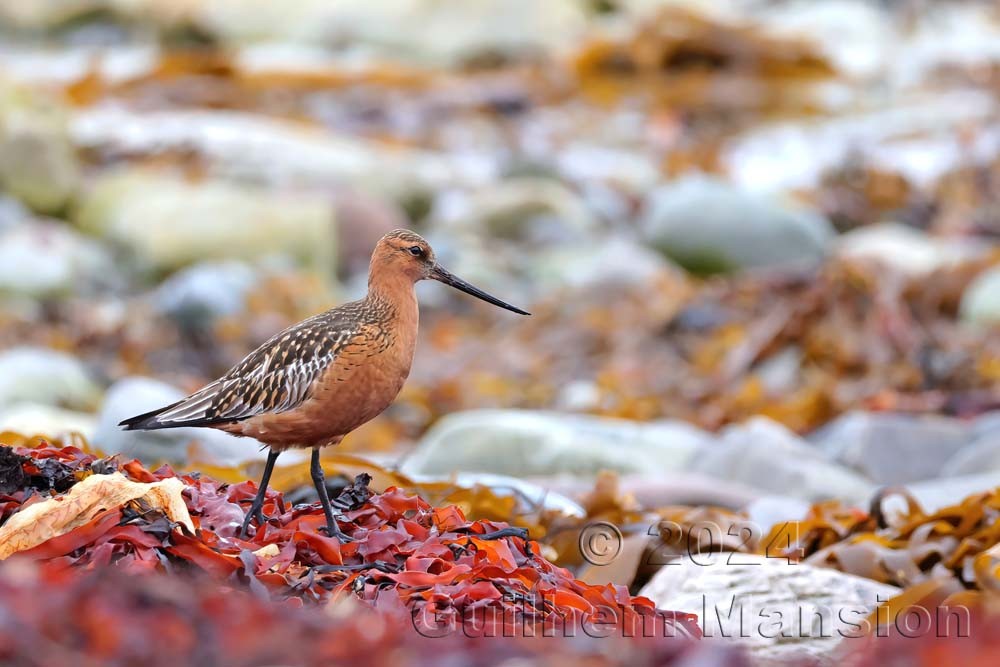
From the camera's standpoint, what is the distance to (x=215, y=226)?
1102cm

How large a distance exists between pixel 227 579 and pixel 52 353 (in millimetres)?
5698

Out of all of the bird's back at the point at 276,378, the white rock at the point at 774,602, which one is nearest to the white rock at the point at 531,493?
the white rock at the point at 774,602

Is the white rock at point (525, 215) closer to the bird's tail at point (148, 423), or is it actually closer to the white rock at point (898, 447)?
the white rock at point (898, 447)

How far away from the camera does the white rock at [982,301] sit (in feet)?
26.5

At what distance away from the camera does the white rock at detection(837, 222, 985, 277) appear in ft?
33.2

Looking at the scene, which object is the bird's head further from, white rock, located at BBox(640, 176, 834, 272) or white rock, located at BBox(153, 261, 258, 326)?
white rock, located at BBox(640, 176, 834, 272)

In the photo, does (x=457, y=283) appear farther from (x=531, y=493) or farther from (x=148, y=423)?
(x=531, y=493)

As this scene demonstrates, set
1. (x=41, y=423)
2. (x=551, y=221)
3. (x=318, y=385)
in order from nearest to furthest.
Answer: (x=318, y=385) → (x=41, y=423) → (x=551, y=221)

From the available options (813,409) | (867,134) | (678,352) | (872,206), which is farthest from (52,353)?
(867,134)

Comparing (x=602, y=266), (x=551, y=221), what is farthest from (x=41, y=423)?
(x=551, y=221)

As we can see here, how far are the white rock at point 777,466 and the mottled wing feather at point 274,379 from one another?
282 centimetres

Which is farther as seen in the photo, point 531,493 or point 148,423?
point 531,493

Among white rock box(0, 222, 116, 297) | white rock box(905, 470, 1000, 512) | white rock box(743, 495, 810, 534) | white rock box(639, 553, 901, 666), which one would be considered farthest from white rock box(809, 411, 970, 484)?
white rock box(0, 222, 116, 297)

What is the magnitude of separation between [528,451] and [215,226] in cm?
619
